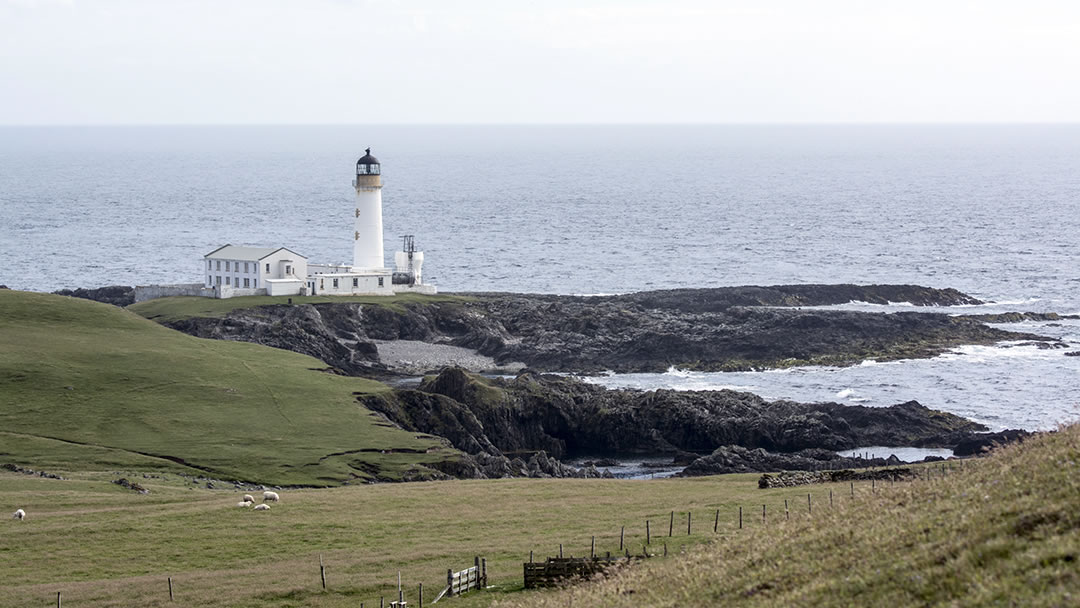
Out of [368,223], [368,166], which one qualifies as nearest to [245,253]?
[368,223]

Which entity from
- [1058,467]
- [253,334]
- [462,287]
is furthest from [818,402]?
[462,287]

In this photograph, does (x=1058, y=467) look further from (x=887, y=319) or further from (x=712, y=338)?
(x=887, y=319)

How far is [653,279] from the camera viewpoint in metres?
138

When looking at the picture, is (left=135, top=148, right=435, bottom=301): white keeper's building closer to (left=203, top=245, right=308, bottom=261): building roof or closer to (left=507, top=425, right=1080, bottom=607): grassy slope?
(left=203, top=245, right=308, bottom=261): building roof

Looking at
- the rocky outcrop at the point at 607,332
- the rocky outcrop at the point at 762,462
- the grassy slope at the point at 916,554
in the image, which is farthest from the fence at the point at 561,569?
the rocky outcrop at the point at 607,332

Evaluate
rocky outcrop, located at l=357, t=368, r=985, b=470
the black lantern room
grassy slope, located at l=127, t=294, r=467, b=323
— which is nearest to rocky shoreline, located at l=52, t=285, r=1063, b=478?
rocky outcrop, located at l=357, t=368, r=985, b=470

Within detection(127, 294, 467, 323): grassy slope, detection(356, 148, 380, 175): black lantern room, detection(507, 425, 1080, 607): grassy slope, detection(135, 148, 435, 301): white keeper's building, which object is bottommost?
detection(127, 294, 467, 323): grassy slope

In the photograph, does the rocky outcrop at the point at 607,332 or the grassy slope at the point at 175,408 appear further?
the rocky outcrop at the point at 607,332

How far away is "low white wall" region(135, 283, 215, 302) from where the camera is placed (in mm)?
105062

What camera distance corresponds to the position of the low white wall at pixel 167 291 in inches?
4136

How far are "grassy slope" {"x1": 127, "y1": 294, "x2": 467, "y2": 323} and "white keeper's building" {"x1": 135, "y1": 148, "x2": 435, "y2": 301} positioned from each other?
1.75m

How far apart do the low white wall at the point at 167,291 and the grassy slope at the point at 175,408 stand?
23.9 m

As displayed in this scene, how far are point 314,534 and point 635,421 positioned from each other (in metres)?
32.2

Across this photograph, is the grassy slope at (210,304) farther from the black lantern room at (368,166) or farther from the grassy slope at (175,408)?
the grassy slope at (175,408)
